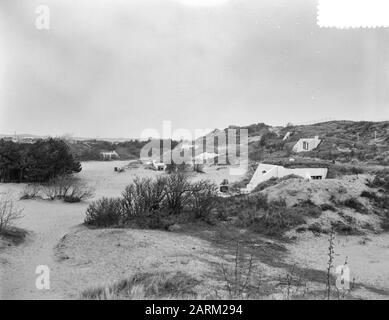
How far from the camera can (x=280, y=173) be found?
23.9 m

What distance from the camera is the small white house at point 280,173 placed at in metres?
23.3

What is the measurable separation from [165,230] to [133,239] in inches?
82.6

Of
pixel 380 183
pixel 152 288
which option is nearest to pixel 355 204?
pixel 380 183

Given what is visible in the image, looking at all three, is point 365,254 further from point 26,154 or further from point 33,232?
point 26,154

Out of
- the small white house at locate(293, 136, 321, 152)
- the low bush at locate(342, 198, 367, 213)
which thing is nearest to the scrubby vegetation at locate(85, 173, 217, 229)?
the low bush at locate(342, 198, 367, 213)

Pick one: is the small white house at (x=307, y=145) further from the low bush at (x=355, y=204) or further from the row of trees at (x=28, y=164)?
the low bush at (x=355, y=204)

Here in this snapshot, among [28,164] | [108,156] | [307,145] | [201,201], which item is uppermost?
[307,145]

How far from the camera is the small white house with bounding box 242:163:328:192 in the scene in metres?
23.3

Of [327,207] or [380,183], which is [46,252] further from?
[380,183]

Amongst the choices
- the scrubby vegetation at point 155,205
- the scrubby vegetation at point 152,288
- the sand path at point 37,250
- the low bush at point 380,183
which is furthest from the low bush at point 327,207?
the scrubby vegetation at point 152,288

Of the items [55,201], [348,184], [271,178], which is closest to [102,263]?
[55,201]

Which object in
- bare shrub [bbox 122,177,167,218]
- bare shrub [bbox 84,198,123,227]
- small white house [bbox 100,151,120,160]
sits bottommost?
bare shrub [bbox 84,198,123,227]

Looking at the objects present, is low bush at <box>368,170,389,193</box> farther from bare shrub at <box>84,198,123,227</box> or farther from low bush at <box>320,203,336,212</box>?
bare shrub at <box>84,198,123,227</box>

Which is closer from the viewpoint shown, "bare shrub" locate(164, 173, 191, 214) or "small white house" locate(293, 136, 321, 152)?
"bare shrub" locate(164, 173, 191, 214)
